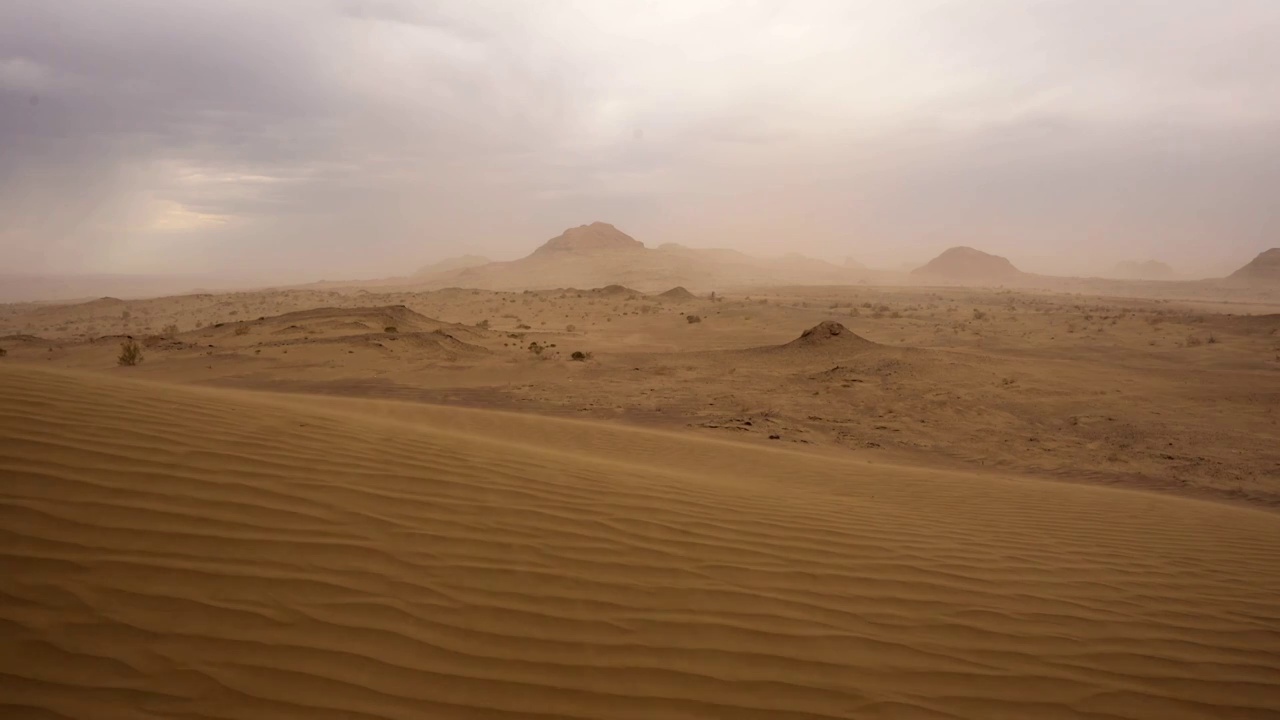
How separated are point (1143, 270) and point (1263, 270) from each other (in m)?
99.6

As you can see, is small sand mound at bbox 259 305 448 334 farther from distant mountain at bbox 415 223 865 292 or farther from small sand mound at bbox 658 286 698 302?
distant mountain at bbox 415 223 865 292

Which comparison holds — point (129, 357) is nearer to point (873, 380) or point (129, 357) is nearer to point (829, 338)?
point (873, 380)

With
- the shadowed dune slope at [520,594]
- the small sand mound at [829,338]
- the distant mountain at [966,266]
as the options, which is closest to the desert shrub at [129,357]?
the shadowed dune slope at [520,594]

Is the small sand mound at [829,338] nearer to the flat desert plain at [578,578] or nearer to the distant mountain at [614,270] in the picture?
the flat desert plain at [578,578]

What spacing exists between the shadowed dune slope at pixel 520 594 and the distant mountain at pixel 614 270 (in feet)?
237

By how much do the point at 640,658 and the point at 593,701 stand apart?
0.34 metres

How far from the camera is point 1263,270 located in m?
96.7

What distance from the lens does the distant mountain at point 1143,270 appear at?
17762cm

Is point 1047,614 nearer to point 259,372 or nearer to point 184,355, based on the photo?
point 259,372

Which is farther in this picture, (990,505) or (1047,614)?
(990,505)

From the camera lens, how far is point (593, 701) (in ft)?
8.10

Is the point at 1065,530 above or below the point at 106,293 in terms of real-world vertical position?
below

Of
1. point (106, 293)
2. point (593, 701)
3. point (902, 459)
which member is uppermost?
point (106, 293)

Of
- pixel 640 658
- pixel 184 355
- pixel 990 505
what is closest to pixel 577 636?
pixel 640 658
